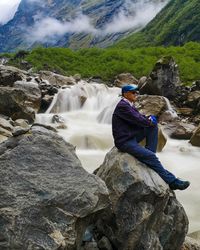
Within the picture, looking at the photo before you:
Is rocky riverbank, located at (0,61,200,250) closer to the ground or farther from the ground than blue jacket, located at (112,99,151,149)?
closer to the ground

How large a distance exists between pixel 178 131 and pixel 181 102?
454 inches

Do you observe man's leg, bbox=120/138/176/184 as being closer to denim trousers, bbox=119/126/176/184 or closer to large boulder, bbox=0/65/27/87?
denim trousers, bbox=119/126/176/184

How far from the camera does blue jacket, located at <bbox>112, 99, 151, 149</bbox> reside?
12.8 metres

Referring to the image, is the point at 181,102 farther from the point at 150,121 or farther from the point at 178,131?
the point at 150,121

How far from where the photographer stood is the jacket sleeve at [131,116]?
12.8 m

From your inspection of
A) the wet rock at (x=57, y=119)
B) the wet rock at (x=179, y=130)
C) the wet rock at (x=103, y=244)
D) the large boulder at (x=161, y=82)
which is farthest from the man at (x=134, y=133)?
the large boulder at (x=161, y=82)

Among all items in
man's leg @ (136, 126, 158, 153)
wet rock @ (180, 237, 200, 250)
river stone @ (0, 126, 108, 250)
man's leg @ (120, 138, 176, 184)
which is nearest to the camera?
river stone @ (0, 126, 108, 250)

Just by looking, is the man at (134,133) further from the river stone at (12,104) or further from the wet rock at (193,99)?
the wet rock at (193,99)

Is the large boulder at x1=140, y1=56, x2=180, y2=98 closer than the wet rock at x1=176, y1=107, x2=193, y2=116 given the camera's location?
No

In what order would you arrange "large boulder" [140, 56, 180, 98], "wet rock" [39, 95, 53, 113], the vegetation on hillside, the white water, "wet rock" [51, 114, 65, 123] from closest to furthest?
the white water
"wet rock" [51, 114, 65, 123]
"wet rock" [39, 95, 53, 113]
"large boulder" [140, 56, 180, 98]
the vegetation on hillside

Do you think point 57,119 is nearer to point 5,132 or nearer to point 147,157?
point 5,132

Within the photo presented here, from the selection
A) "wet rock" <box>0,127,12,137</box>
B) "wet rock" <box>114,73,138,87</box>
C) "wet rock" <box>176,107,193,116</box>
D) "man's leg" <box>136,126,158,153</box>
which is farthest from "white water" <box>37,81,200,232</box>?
"wet rock" <box>114,73,138,87</box>

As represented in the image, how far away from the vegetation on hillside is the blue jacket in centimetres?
5627

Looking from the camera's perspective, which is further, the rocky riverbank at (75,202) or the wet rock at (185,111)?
the wet rock at (185,111)
